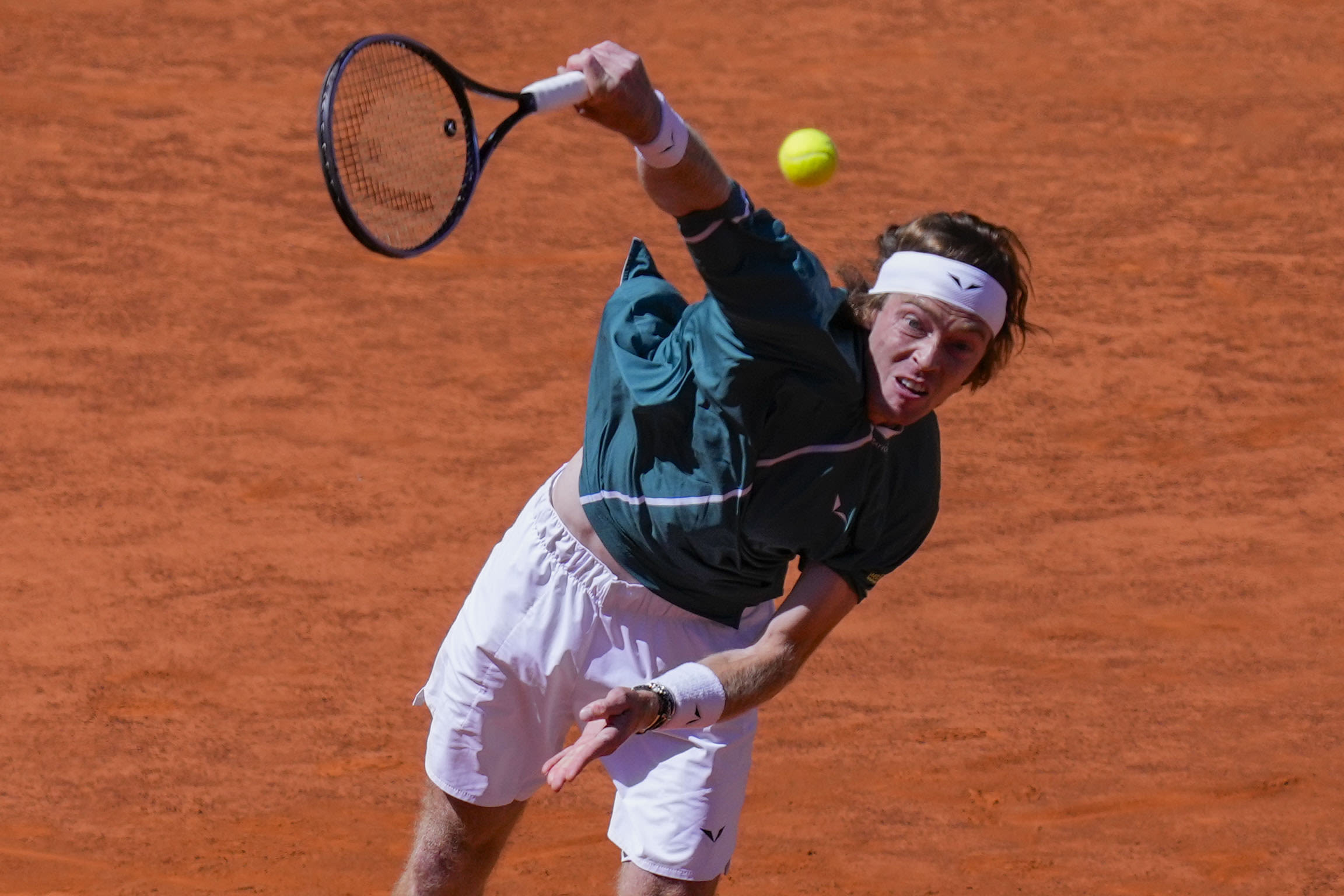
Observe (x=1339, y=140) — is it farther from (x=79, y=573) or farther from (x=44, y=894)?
(x=44, y=894)

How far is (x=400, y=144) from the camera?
136 inches

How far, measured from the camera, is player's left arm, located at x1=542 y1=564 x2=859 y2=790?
321 centimetres

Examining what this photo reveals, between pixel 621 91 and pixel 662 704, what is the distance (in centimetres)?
118

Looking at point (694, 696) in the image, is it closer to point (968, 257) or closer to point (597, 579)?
point (597, 579)

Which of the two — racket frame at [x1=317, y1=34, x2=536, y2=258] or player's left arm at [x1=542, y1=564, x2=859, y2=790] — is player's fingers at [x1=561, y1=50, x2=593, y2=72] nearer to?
racket frame at [x1=317, y1=34, x2=536, y2=258]

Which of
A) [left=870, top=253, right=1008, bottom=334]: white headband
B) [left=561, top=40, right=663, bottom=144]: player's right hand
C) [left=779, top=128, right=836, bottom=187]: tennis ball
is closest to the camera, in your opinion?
[left=561, top=40, right=663, bottom=144]: player's right hand

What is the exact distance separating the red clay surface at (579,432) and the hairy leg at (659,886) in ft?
3.86

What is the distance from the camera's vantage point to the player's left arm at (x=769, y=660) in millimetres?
3215

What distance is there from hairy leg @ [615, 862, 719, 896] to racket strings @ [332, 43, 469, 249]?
146cm

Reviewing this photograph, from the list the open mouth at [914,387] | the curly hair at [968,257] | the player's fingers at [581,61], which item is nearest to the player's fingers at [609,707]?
the open mouth at [914,387]

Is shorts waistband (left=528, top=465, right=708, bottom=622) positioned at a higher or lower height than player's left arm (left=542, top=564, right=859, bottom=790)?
higher

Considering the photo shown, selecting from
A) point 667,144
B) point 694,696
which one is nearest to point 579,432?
point 694,696

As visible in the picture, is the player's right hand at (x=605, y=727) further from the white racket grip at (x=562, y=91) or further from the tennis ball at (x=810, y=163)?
the tennis ball at (x=810, y=163)

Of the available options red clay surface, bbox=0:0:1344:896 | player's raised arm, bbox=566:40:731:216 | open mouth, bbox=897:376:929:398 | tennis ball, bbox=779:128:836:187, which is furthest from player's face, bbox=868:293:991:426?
tennis ball, bbox=779:128:836:187
